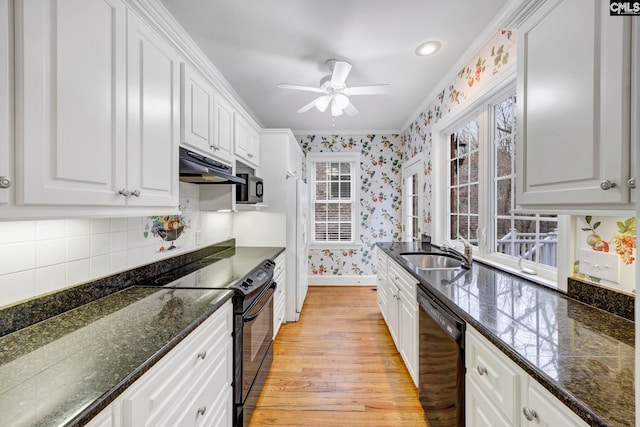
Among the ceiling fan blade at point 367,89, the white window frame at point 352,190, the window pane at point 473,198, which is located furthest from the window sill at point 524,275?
the white window frame at point 352,190

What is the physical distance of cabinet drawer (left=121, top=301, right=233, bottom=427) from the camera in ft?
2.62

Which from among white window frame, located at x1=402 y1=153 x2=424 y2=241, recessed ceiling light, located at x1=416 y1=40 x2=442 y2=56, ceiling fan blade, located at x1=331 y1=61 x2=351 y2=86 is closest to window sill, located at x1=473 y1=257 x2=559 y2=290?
white window frame, located at x1=402 y1=153 x2=424 y2=241

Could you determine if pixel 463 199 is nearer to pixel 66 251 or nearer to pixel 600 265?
pixel 600 265

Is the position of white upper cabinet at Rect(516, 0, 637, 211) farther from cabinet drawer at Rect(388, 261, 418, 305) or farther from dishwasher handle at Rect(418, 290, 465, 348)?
cabinet drawer at Rect(388, 261, 418, 305)

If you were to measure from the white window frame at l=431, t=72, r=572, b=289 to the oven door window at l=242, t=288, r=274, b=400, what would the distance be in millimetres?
1660

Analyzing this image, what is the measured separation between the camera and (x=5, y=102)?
731mm

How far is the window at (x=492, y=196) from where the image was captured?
1.72 meters

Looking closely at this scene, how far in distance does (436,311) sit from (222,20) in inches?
87.9

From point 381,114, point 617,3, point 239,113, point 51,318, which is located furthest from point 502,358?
point 381,114

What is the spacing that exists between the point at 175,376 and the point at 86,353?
0.29 meters

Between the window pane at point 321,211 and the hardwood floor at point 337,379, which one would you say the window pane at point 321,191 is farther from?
the hardwood floor at point 337,379

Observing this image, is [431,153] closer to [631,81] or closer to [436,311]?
[436,311]

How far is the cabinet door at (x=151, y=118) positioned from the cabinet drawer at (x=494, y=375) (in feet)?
5.04

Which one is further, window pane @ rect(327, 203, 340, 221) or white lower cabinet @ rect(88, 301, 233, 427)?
window pane @ rect(327, 203, 340, 221)
